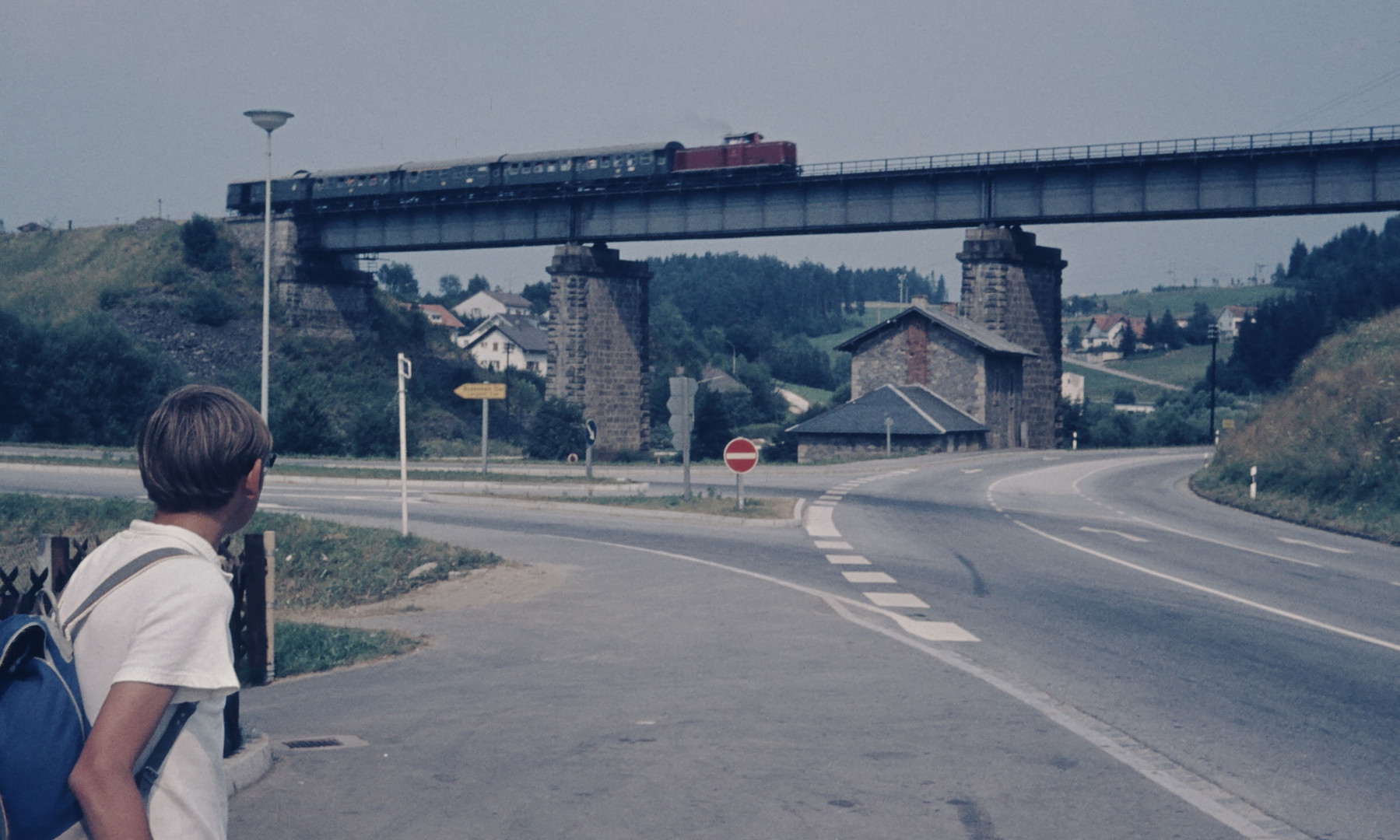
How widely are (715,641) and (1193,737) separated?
4.42 m

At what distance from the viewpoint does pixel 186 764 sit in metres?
2.31

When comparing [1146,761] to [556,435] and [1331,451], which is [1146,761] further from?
[556,435]

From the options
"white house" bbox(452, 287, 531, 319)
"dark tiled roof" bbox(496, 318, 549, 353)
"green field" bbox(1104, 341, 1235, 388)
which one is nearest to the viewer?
"dark tiled roof" bbox(496, 318, 549, 353)

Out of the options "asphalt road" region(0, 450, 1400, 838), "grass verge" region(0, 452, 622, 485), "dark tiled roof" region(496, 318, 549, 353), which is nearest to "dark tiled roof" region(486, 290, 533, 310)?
"dark tiled roof" region(496, 318, 549, 353)

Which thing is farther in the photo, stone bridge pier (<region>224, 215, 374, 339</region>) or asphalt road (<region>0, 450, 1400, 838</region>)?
stone bridge pier (<region>224, 215, 374, 339</region>)

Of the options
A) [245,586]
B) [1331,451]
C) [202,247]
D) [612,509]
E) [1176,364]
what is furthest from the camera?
[1176,364]

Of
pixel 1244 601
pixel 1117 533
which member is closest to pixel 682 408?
pixel 1117 533

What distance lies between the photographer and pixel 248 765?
6.11 meters

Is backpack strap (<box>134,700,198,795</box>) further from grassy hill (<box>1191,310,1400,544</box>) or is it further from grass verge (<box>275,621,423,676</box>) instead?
grassy hill (<box>1191,310,1400,544</box>)

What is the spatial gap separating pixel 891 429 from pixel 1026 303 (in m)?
10.2

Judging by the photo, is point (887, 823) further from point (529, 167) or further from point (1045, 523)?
point (529, 167)

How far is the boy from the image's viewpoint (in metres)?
2.15

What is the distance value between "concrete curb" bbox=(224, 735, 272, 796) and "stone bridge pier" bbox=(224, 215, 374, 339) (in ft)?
204

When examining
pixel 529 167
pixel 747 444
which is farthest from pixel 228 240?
pixel 747 444
